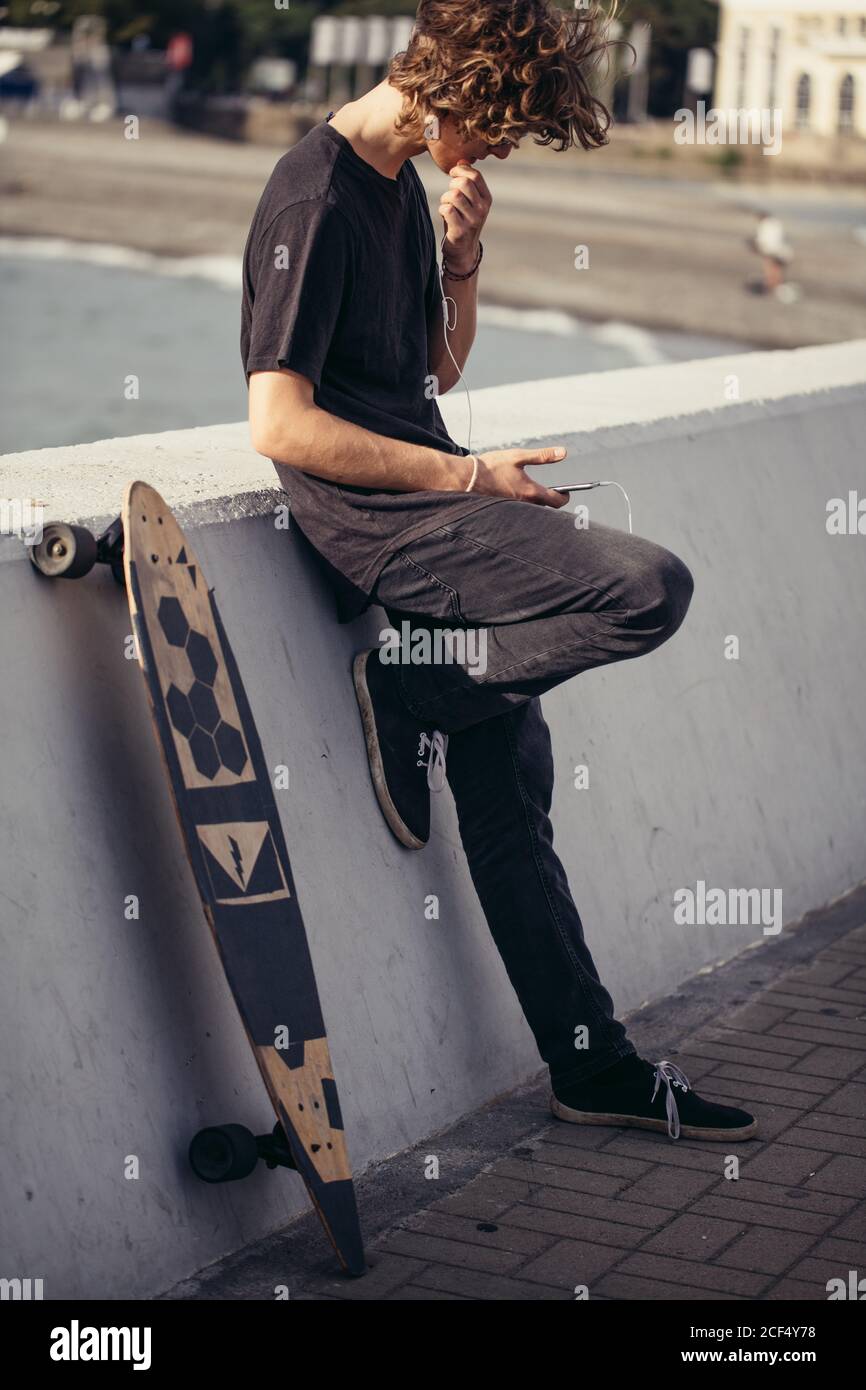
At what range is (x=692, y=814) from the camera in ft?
16.1

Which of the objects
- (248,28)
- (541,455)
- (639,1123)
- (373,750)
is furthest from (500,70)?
(248,28)

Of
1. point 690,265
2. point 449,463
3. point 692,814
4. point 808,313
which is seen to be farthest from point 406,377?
point 690,265

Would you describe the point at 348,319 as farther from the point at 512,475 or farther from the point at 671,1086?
the point at 671,1086

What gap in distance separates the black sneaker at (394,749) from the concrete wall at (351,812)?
1.4 inches

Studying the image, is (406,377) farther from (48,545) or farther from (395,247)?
(48,545)

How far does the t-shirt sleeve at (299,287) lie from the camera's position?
338 cm

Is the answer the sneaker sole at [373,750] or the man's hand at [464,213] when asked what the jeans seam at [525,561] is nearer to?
the sneaker sole at [373,750]

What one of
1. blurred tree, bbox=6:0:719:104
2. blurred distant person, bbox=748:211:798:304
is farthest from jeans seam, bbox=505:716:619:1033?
blurred tree, bbox=6:0:719:104

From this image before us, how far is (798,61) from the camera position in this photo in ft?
306

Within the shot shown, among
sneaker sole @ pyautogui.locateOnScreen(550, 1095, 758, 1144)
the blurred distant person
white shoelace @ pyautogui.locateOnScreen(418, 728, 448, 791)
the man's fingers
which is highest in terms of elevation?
the man's fingers

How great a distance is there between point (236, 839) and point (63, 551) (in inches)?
22.2

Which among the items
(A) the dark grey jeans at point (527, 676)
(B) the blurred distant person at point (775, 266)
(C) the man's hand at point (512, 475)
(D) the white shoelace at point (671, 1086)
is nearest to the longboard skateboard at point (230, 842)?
(A) the dark grey jeans at point (527, 676)

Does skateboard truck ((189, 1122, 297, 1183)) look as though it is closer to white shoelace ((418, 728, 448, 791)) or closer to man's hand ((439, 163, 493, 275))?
white shoelace ((418, 728, 448, 791))

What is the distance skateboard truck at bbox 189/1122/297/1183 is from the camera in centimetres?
315
